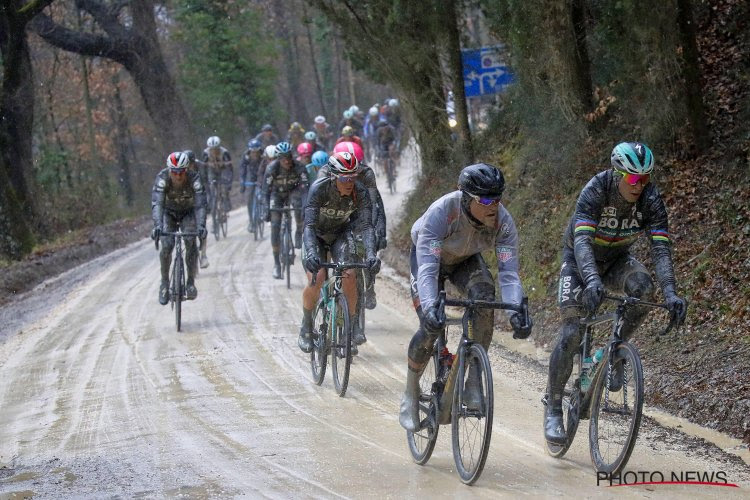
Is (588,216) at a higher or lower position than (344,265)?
higher

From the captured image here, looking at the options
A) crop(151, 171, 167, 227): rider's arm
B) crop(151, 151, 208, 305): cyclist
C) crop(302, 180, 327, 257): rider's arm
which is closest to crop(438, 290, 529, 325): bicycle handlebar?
crop(302, 180, 327, 257): rider's arm

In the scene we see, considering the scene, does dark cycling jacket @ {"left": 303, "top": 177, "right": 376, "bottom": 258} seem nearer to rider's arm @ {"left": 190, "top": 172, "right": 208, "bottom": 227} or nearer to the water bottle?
rider's arm @ {"left": 190, "top": 172, "right": 208, "bottom": 227}

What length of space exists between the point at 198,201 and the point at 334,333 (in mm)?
4653

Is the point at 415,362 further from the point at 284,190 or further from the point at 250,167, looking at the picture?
the point at 250,167

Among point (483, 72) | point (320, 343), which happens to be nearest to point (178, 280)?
point (320, 343)

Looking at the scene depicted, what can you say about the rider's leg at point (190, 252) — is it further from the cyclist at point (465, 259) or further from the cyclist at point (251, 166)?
the cyclist at point (251, 166)

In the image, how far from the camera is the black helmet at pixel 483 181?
6.49 m

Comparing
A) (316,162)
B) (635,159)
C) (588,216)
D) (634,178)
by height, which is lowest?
(588,216)

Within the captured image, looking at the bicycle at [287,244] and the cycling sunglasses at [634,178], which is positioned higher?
the cycling sunglasses at [634,178]

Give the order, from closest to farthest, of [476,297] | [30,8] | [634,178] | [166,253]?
[634,178] < [476,297] < [166,253] < [30,8]

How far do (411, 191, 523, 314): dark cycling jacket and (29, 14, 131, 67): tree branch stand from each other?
2566 centimetres

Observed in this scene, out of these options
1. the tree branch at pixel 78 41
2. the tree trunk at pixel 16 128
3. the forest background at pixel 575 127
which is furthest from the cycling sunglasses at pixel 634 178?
the tree branch at pixel 78 41

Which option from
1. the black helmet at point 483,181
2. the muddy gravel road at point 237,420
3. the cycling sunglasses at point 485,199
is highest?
the black helmet at point 483,181

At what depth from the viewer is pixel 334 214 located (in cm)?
1052
